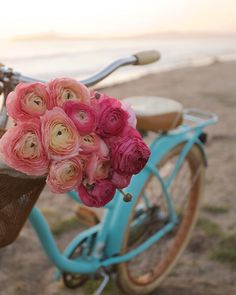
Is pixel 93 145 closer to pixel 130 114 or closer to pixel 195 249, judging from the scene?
pixel 130 114

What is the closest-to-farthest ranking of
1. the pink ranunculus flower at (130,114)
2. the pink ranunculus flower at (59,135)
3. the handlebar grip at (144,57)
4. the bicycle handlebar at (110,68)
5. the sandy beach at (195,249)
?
the pink ranunculus flower at (59,135) → the pink ranunculus flower at (130,114) → the bicycle handlebar at (110,68) → the handlebar grip at (144,57) → the sandy beach at (195,249)

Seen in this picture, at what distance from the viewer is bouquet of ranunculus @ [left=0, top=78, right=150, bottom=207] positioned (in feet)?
2.89

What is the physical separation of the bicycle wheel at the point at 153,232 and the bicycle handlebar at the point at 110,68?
2.36 feet

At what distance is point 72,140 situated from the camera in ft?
2.89

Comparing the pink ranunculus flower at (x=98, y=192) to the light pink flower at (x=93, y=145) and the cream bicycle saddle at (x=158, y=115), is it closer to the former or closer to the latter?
the light pink flower at (x=93, y=145)

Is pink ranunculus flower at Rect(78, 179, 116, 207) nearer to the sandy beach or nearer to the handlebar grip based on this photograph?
the handlebar grip

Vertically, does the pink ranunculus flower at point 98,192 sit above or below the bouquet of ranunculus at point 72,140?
below

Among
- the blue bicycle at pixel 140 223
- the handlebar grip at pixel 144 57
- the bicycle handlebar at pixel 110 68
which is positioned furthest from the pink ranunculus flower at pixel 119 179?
the handlebar grip at pixel 144 57

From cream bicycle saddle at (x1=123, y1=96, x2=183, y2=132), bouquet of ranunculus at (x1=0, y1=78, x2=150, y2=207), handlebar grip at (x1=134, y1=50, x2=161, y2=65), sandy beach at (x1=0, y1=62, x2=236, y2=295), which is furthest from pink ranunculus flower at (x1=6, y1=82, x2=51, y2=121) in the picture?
sandy beach at (x1=0, y1=62, x2=236, y2=295)

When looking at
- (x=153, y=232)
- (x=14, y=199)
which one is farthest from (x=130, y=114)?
(x=153, y=232)

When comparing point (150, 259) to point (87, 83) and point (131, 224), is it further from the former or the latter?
point (87, 83)

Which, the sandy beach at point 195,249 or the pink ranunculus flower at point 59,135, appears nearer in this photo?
the pink ranunculus flower at point 59,135

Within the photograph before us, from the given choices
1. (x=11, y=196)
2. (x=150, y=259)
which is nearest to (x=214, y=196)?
(x=150, y=259)

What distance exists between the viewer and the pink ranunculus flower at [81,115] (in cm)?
91
